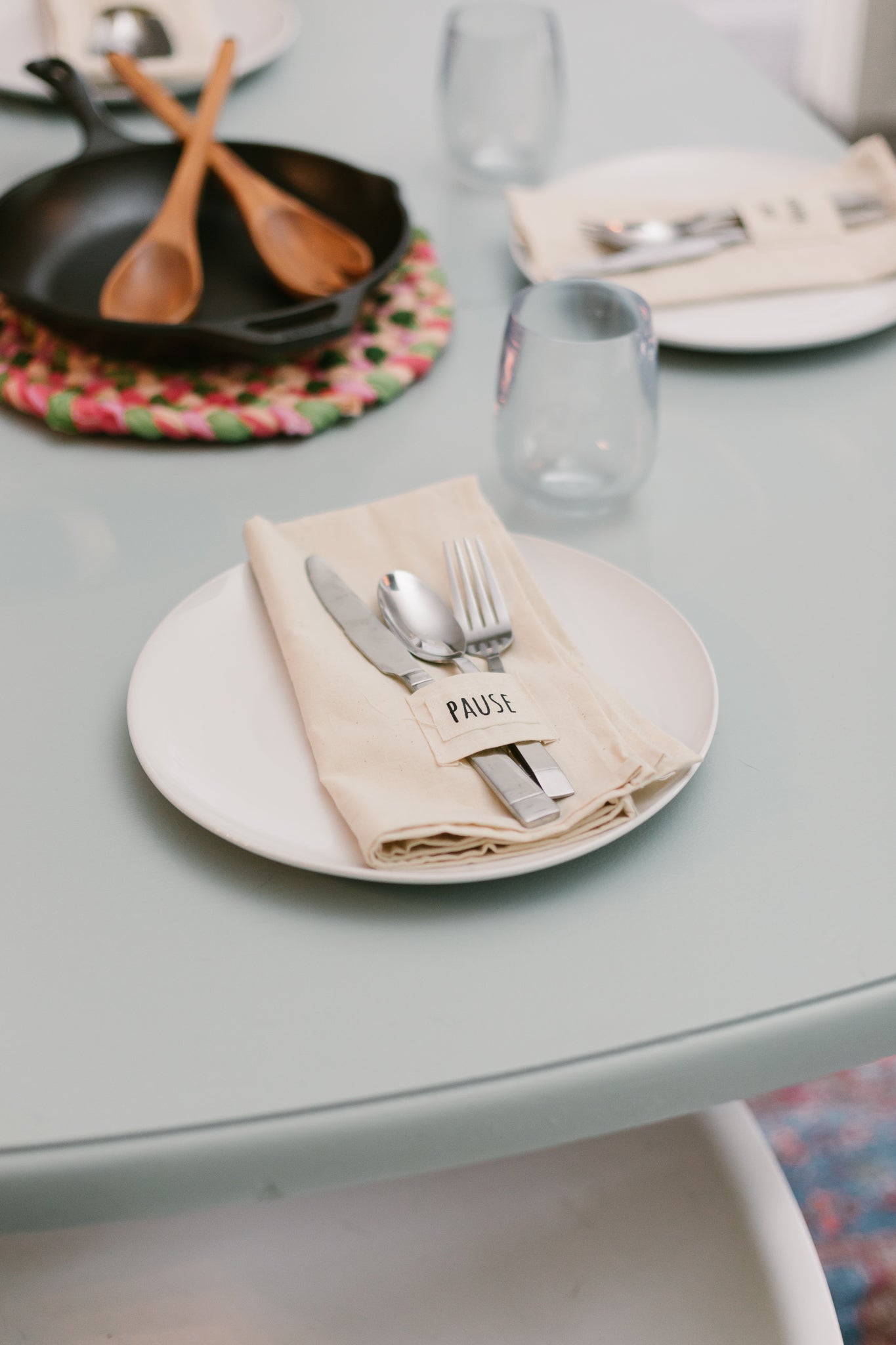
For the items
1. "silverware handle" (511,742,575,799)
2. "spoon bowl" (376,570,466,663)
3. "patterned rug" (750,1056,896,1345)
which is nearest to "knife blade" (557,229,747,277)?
"spoon bowl" (376,570,466,663)

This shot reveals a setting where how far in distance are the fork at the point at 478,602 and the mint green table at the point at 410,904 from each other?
0.09 m

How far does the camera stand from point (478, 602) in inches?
22.9

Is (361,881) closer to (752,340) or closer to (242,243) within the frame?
(752,340)

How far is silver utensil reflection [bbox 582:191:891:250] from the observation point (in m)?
→ 0.90

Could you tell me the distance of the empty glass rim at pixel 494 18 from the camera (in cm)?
99

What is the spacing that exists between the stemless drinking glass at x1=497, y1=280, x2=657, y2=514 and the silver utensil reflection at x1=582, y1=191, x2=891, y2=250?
24 centimetres

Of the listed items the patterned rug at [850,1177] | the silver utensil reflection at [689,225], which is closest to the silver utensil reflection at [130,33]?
the silver utensil reflection at [689,225]

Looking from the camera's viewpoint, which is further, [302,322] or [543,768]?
[302,322]

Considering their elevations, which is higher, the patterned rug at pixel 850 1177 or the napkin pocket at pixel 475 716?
the napkin pocket at pixel 475 716

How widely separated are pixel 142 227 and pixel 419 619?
548 millimetres

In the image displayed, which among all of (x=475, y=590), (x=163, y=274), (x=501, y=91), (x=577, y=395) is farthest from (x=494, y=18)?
(x=475, y=590)

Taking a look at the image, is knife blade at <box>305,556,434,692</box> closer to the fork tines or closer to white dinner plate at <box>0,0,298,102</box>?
the fork tines

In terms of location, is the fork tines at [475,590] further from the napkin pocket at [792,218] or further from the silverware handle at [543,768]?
the napkin pocket at [792,218]

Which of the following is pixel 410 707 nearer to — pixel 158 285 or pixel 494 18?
pixel 158 285
